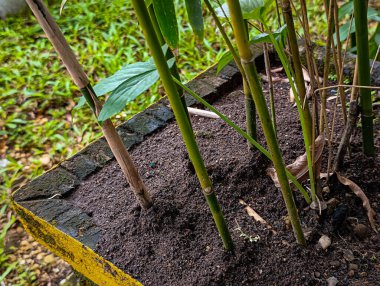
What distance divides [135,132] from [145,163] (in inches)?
5.2

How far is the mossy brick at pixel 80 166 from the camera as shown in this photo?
1285 millimetres

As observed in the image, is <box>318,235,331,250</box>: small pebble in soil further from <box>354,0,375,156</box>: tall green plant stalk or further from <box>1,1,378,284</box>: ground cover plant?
<box>354,0,375,156</box>: tall green plant stalk

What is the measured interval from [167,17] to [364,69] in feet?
1.52

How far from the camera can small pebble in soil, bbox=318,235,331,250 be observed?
0.97 m

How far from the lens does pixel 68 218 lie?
113 centimetres

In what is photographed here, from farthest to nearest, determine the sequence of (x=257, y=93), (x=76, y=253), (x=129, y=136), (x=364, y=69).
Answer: (x=129, y=136), (x=76, y=253), (x=364, y=69), (x=257, y=93)

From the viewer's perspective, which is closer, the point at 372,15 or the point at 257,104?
the point at 257,104

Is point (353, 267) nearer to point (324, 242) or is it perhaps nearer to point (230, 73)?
point (324, 242)

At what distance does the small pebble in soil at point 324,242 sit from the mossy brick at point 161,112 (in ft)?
2.07

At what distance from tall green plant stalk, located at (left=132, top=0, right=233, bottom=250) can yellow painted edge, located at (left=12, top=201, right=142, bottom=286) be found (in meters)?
0.22

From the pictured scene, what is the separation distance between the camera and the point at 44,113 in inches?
87.6

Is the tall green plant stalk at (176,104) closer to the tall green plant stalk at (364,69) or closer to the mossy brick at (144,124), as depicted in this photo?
the tall green plant stalk at (364,69)

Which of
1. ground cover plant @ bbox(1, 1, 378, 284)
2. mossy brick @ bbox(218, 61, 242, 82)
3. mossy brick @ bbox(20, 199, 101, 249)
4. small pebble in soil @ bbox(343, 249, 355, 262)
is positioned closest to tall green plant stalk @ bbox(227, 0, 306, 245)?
ground cover plant @ bbox(1, 1, 378, 284)

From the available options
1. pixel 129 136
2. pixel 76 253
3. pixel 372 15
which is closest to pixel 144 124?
pixel 129 136
